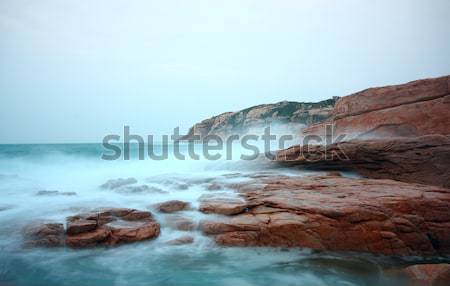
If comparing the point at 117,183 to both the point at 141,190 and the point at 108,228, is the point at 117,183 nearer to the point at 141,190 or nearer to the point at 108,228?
the point at 141,190

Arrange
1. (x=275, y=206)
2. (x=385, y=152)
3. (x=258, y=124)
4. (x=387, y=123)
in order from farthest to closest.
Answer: (x=258, y=124) → (x=387, y=123) → (x=385, y=152) → (x=275, y=206)

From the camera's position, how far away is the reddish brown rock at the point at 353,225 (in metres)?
5.18

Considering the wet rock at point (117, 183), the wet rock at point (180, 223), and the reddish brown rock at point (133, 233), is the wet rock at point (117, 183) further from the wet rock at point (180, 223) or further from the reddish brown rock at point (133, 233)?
the reddish brown rock at point (133, 233)

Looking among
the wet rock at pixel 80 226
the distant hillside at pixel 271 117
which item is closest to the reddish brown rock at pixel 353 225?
the wet rock at pixel 80 226

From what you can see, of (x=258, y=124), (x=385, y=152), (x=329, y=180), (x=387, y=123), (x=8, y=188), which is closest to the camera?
(x=329, y=180)

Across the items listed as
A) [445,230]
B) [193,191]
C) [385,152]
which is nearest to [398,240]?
[445,230]

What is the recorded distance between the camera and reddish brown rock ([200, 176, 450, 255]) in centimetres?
518

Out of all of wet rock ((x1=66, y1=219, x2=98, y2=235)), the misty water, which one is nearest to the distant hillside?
the misty water

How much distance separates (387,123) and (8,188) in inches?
513

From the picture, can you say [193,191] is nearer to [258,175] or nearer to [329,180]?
[258,175]

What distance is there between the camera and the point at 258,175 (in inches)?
353

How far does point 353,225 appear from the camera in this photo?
526 centimetres

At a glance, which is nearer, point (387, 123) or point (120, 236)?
point (120, 236)

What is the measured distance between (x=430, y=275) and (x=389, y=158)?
562cm
